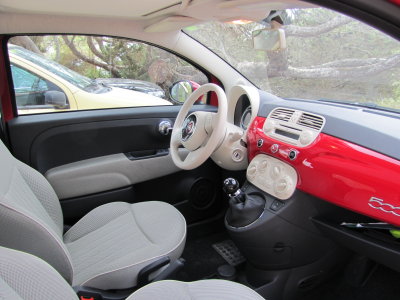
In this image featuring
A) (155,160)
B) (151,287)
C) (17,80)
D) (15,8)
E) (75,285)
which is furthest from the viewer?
(155,160)

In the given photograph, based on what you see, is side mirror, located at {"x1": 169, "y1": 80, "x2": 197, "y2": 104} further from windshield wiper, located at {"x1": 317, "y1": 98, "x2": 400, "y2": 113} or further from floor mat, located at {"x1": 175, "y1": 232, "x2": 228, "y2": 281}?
floor mat, located at {"x1": 175, "y1": 232, "x2": 228, "y2": 281}

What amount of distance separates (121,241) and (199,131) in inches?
23.7

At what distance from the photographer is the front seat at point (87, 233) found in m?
1.05

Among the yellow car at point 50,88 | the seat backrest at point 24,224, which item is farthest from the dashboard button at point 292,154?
the yellow car at point 50,88

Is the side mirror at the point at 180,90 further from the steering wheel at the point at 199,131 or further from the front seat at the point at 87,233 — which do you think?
the front seat at the point at 87,233

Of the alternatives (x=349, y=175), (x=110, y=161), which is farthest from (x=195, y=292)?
(x=110, y=161)

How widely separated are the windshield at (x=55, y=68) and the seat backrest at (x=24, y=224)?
2.61 ft

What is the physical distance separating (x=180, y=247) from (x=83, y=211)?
2.57ft

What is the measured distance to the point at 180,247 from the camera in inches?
57.4

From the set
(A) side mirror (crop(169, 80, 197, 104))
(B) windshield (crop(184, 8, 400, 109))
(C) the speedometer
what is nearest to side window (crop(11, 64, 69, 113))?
(A) side mirror (crop(169, 80, 197, 104))

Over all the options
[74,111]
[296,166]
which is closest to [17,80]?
[74,111]

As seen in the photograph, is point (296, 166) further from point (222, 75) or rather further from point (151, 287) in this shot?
point (222, 75)

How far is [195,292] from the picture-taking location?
107 cm

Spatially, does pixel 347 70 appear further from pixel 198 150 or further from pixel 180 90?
pixel 180 90
